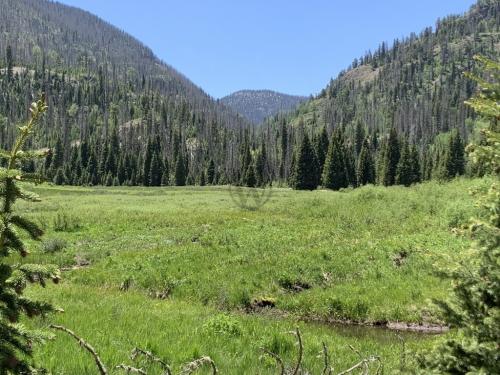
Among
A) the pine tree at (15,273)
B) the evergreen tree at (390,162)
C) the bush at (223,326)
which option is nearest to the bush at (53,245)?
the bush at (223,326)

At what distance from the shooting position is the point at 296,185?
346 ft

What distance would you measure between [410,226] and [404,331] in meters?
15.0

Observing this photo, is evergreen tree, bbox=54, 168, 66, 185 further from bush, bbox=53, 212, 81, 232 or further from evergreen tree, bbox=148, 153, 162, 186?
bush, bbox=53, 212, 81, 232

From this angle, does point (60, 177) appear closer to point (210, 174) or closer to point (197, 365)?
point (210, 174)

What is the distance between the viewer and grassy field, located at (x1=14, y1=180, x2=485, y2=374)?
354 inches

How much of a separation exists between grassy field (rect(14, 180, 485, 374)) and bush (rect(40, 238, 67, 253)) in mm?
96

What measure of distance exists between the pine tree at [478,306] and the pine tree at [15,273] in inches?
134

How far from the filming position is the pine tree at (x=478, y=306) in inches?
158

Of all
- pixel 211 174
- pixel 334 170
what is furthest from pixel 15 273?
pixel 211 174

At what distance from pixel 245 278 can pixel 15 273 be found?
52.4ft

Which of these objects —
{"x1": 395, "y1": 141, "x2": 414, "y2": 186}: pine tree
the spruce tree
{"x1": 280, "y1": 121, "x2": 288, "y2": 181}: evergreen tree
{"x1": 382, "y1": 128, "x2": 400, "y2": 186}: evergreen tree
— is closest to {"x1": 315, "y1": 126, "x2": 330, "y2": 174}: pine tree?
the spruce tree

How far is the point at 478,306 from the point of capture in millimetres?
4277

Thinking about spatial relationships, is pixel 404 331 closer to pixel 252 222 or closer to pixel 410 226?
pixel 410 226

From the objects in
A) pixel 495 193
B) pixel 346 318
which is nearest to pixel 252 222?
pixel 346 318
